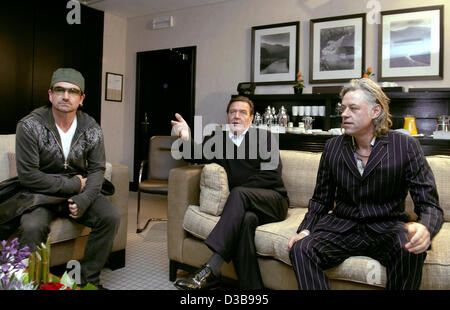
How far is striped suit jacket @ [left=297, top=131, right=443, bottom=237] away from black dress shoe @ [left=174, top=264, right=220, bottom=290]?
1.79 feet

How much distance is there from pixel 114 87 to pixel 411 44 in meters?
4.26

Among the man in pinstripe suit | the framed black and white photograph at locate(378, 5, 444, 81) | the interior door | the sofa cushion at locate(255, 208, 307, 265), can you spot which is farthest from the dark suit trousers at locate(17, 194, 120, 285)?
the interior door

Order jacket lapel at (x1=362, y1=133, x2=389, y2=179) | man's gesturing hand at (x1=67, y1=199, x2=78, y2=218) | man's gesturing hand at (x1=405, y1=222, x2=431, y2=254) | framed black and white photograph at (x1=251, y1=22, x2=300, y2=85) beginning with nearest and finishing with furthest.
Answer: man's gesturing hand at (x1=405, y1=222, x2=431, y2=254), jacket lapel at (x1=362, y1=133, x2=389, y2=179), man's gesturing hand at (x1=67, y1=199, x2=78, y2=218), framed black and white photograph at (x1=251, y1=22, x2=300, y2=85)

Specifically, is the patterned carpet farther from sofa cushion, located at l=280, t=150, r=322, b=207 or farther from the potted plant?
the potted plant

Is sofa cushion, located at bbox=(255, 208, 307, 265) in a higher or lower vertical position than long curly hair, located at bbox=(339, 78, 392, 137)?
lower

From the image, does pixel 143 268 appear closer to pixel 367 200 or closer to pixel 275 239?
pixel 275 239

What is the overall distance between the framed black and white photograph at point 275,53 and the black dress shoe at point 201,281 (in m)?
3.25

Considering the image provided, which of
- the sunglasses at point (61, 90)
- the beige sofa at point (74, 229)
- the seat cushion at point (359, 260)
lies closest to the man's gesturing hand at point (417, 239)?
the seat cushion at point (359, 260)

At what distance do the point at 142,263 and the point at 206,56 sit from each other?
343 centimetres

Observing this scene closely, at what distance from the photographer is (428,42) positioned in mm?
3914

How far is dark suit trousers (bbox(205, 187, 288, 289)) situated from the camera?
76.5 inches
